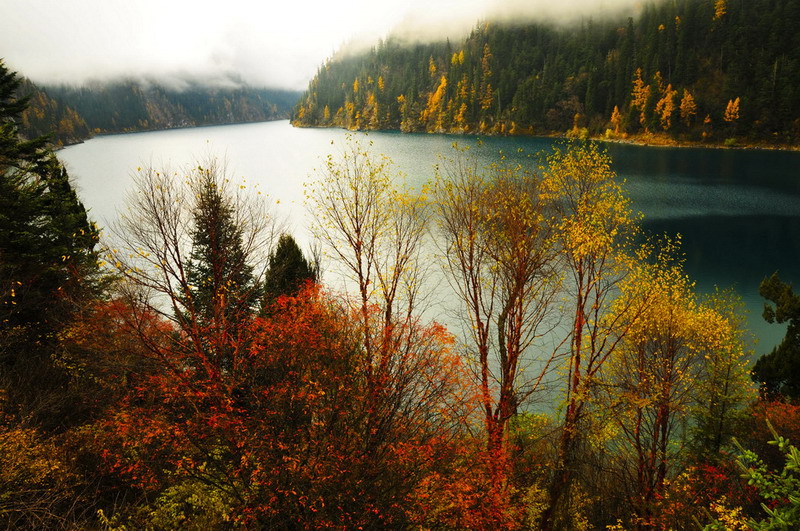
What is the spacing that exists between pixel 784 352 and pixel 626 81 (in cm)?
13494

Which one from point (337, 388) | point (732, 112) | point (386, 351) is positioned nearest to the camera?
point (337, 388)

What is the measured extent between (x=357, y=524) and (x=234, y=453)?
14.9ft

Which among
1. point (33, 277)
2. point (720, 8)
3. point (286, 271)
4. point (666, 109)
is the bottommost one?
point (286, 271)

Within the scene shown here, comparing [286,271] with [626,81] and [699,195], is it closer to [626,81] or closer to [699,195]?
[699,195]

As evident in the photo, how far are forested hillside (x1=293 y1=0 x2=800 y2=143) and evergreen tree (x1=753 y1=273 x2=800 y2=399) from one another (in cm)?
10697

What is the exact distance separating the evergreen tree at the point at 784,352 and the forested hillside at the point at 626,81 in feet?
351

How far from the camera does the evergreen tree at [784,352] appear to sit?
2005 centimetres

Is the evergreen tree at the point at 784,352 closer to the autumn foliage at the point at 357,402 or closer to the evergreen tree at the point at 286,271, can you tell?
the autumn foliage at the point at 357,402

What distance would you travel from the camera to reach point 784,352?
20.6 metres

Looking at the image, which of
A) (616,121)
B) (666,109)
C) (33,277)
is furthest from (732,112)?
(33,277)

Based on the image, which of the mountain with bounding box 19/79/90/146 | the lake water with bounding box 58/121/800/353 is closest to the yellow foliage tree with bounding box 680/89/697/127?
the lake water with bounding box 58/121/800/353

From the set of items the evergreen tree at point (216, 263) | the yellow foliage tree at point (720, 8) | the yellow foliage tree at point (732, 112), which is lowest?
the evergreen tree at point (216, 263)

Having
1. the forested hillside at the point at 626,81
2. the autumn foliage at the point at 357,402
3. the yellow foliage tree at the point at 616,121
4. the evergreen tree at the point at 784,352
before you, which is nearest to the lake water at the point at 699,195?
the autumn foliage at the point at 357,402

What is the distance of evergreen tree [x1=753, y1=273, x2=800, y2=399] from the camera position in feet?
65.8
